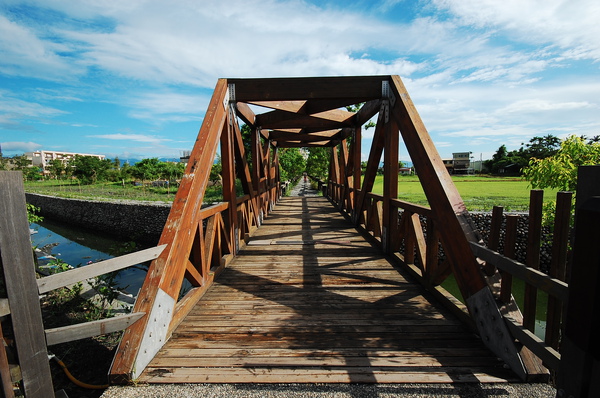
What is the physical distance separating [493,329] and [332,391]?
53.2 inches

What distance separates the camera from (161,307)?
92.4 inches

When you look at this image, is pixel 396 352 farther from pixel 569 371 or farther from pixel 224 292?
pixel 224 292

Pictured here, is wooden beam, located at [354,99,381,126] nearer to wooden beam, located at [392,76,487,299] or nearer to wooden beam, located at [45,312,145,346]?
wooden beam, located at [392,76,487,299]

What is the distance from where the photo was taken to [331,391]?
1871 mm

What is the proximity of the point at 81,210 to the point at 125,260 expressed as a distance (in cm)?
2557

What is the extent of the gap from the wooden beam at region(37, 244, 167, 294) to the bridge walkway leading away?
80cm

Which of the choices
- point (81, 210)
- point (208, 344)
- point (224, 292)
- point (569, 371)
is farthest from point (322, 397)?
point (81, 210)

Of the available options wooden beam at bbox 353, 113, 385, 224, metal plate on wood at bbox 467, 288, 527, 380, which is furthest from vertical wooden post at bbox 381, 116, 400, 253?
metal plate on wood at bbox 467, 288, 527, 380

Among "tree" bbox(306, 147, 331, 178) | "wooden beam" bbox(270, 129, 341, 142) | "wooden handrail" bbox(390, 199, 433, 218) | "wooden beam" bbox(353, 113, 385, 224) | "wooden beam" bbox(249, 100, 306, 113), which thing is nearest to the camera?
"wooden handrail" bbox(390, 199, 433, 218)

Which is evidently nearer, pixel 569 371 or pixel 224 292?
pixel 569 371

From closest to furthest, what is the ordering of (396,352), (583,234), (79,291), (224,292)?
(583,234) < (396,352) < (224,292) < (79,291)

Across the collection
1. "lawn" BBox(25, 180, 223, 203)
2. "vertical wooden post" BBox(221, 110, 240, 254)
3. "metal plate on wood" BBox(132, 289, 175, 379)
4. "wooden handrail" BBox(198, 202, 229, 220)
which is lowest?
"lawn" BBox(25, 180, 223, 203)

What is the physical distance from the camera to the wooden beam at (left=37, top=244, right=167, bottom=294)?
1.57m

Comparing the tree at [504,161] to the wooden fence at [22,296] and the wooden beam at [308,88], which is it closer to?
the wooden beam at [308,88]
